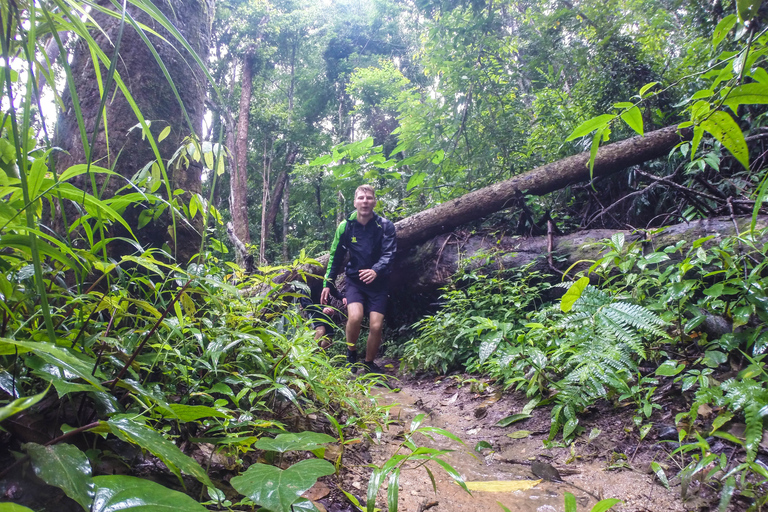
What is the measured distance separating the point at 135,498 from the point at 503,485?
140 centimetres

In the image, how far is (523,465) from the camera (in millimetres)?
1786

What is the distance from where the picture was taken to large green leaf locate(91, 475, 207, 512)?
62 cm

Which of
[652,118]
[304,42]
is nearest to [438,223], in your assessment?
[652,118]

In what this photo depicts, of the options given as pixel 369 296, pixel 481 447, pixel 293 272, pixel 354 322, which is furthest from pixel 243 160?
pixel 481 447

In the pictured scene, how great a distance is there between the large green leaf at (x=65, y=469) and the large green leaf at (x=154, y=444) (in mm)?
70

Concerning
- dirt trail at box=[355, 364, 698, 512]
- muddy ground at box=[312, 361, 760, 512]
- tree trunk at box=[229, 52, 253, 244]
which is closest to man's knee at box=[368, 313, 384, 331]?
dirt trail at box=[355, 364, 698, 512]

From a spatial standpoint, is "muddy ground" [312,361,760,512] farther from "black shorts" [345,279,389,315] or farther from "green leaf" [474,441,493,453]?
"black shorts" [345,279,389,315]

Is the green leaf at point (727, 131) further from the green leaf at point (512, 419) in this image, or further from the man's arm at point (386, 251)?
the man's arm at point (386, 251)

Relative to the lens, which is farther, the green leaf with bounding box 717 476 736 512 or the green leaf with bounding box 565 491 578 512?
the green leaf with bounding box 717 476 736 512

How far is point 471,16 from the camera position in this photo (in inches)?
227

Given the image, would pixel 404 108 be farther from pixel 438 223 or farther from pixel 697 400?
pixel 697 400

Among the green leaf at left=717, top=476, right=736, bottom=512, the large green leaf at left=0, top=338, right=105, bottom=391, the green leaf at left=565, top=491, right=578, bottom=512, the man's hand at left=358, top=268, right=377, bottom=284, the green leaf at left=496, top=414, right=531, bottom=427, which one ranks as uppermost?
the large green leaf at left=0, top=338, right=105, bottom=391

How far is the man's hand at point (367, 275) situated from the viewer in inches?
165

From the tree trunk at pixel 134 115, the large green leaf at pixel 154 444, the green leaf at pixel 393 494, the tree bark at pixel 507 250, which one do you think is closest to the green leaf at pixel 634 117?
the green leaf at pixel 393 494
